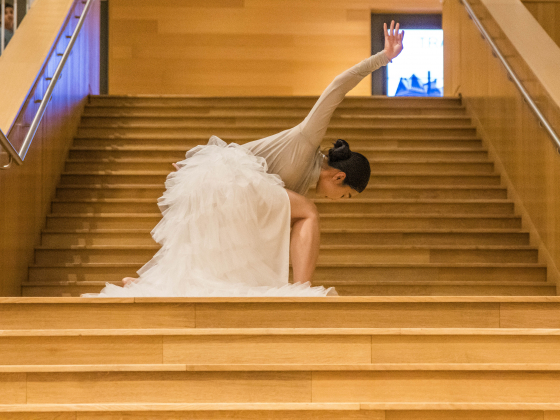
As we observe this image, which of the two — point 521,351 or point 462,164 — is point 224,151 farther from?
point 462,164

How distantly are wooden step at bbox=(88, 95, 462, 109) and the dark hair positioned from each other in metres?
2.59

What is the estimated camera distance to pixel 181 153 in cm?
467

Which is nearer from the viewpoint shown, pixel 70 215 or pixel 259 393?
pixel 259 393

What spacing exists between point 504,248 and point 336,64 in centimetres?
506

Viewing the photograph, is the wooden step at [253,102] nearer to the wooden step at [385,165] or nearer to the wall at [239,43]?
the wooden step at [385,165]

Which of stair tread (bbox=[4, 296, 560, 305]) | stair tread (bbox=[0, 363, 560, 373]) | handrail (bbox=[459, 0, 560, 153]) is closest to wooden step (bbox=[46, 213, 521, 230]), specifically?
handrail (bbox=[459, 0, 560, 153])

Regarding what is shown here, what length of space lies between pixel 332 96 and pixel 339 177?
14.1 inches

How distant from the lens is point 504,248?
3791 millimetres

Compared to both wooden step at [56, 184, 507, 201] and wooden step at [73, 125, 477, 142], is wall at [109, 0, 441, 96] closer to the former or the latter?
wooden step at [73, 125, 477, 142]

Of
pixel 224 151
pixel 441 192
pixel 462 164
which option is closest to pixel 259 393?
pixel 224 151

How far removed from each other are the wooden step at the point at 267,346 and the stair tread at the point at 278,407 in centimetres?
18

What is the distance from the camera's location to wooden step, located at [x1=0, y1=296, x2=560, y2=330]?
2.17 metres

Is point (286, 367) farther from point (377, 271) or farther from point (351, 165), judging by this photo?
point (377, 271)

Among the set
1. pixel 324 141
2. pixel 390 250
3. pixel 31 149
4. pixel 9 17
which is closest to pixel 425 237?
pixel 390 250
